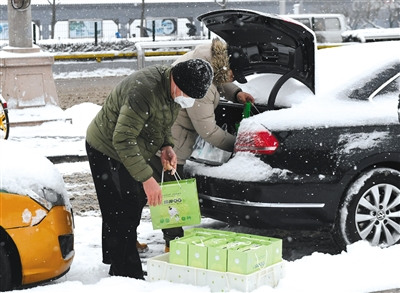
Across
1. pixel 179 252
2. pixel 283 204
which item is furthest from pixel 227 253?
pixel 283 204

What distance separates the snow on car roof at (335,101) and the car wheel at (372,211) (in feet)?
1.38

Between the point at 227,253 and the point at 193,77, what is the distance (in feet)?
3.41

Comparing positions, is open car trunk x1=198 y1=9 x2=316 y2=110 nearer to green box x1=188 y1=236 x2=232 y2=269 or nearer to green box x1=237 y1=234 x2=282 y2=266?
green box x1=237 y1=234 x2=282 y2=266

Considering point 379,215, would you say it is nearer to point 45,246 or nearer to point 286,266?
point 286,266

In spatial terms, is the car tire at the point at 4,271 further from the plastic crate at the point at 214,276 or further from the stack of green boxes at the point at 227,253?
the stack of green boxes at the point at 227,253

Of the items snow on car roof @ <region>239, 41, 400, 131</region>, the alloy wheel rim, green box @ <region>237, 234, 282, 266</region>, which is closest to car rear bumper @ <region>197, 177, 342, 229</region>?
the alloy wheel rim

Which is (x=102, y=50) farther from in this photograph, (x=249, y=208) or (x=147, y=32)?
(x=249, y=208)

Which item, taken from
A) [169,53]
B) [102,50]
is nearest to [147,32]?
[102,50]

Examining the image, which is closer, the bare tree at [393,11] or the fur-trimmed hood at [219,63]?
the fur-trimmed hood at [219,63]

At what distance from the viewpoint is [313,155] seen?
238 inches

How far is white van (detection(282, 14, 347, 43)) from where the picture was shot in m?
31.2

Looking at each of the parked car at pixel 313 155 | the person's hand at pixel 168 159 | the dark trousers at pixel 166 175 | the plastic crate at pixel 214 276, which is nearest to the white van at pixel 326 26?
the parked car at pixel 313 155

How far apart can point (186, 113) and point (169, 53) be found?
2011cm

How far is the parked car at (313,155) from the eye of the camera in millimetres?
6020
